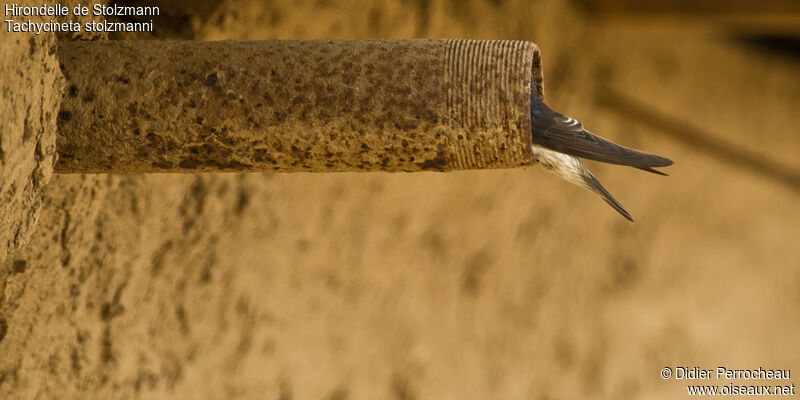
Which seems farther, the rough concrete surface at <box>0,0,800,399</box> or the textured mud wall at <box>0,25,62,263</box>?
the rough concrete surface at <box>0,0,800,399</box>

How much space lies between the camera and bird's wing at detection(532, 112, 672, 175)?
546mm

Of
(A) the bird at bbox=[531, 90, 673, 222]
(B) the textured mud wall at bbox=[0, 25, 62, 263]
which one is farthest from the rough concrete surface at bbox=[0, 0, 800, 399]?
(A) the bird at bbox=[531, 90, 673, 222]

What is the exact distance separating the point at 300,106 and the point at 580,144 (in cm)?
20

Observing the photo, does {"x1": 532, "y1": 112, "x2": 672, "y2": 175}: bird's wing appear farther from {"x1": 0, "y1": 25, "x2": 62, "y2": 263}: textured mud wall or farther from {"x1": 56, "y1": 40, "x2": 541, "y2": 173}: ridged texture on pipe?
{"x1": 0, "y1": 25, "x2": 62, "y2": 263}: textured mud wall

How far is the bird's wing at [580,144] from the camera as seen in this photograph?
0.55 m

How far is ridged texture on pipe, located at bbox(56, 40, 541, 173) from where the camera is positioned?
1.82ft

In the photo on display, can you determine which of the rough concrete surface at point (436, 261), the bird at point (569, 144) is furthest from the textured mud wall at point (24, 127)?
the bird at point (569, 144)

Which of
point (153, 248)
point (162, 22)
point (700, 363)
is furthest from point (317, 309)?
point (700, 363)

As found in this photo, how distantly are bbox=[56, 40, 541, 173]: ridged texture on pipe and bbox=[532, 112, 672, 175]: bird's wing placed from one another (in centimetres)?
2

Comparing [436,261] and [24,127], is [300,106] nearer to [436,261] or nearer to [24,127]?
[24,127]

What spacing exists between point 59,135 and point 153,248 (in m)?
0.35

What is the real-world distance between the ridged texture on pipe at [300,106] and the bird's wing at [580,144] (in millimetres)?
17

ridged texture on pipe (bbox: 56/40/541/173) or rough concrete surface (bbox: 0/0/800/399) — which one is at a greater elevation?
ridged texture on pipe (bbox: 56/40/541/173)

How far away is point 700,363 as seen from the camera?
75.2 inches
